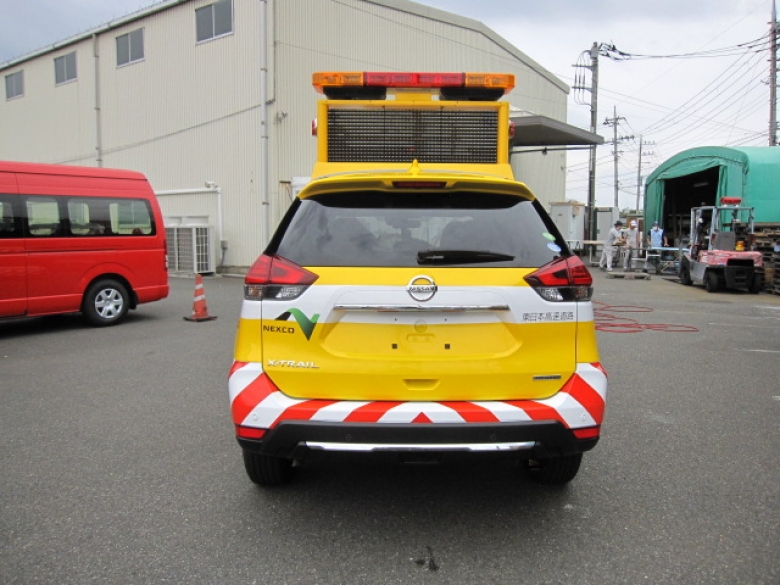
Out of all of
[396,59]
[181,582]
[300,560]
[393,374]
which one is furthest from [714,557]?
[396,59]

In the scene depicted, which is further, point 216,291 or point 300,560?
point 216,291

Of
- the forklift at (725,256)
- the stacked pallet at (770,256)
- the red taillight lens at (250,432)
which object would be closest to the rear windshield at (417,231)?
the red taillight lens at (250,432)

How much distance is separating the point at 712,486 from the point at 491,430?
1.87 m

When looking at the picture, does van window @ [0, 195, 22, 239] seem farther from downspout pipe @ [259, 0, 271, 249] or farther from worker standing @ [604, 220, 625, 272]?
worker standing @ [604, 220, 625, 272]

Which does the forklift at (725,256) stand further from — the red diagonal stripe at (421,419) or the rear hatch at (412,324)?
the red diagonal stripe at (421,419)

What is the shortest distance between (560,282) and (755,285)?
14.9 metres

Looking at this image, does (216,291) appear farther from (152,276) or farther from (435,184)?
(435,184)

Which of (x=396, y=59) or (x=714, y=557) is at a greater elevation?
(x=396, y=59)

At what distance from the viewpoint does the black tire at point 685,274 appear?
17.7 metres

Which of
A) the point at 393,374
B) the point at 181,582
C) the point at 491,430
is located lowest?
the point at 181,582

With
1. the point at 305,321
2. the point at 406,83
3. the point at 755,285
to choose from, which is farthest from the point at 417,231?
the point at 755,285

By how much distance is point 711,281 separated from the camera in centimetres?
1567

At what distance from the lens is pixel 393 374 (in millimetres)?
2934

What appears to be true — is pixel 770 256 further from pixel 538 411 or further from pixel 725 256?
pixel 538 411
